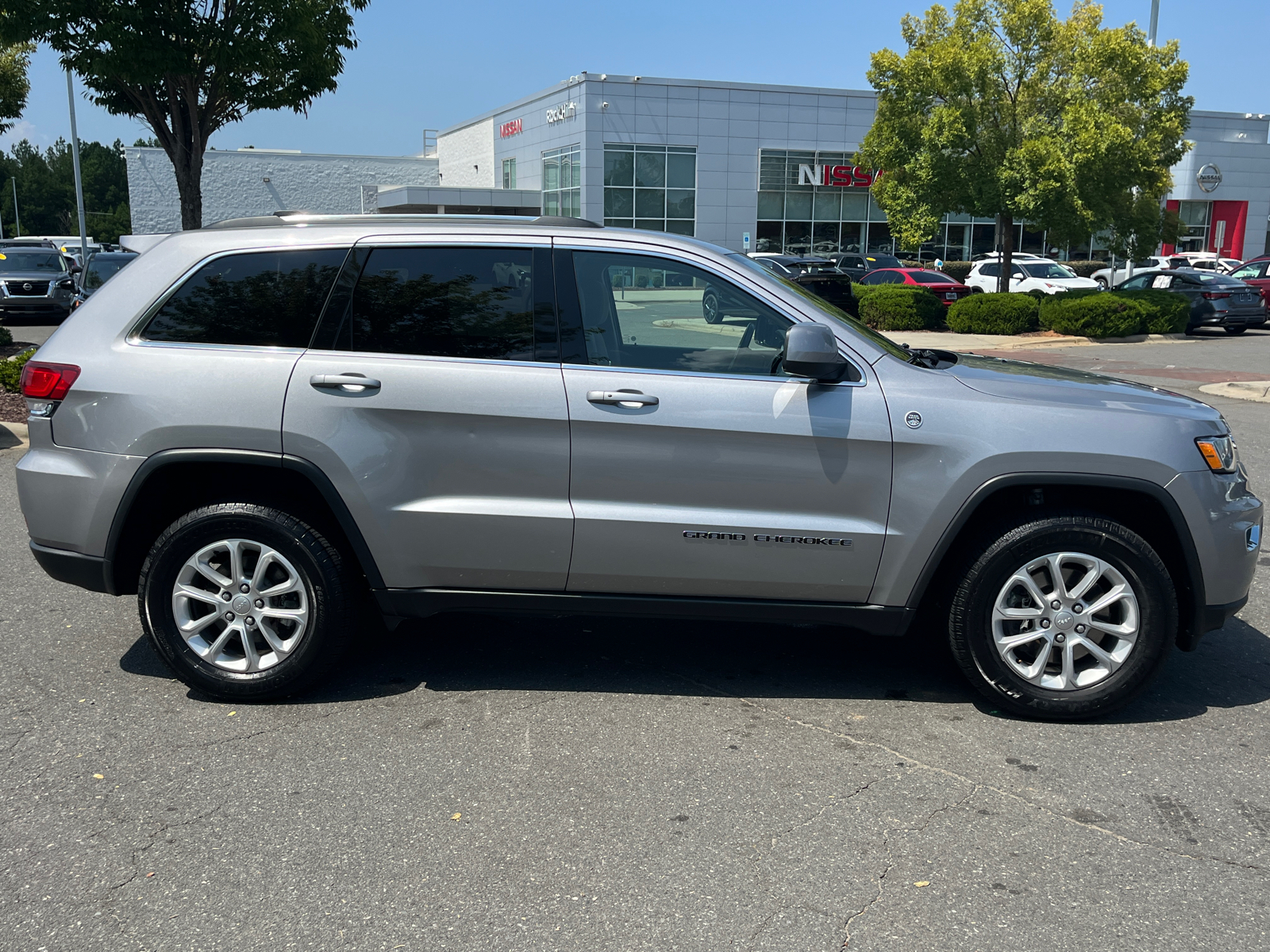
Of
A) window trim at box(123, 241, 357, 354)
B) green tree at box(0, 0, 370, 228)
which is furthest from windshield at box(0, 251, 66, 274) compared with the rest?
window trim at box(123, 241, 357, 354)

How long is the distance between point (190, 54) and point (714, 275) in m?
9.93

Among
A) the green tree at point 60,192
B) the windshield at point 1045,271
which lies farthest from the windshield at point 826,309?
the green tree at point 60,192

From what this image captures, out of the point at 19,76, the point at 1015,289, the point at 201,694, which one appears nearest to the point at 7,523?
the point at 201,694

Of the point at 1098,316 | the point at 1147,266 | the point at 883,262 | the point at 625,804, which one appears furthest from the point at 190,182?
the point at 1147,266

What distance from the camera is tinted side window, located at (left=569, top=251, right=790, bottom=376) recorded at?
4.17 metres

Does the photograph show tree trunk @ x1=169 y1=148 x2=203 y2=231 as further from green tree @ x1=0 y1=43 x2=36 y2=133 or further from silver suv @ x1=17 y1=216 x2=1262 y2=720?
green tree @ x1=0 y1=43 x2=36 y2=133

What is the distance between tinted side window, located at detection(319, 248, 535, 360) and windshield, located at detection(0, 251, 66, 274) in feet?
79.4

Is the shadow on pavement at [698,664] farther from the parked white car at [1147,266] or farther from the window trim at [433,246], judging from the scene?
the parked white car at [1147,266]

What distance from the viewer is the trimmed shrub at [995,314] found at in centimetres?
2370

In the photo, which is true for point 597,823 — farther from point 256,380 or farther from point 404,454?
point 256,380

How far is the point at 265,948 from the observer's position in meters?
2.78

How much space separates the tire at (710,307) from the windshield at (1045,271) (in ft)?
95.2

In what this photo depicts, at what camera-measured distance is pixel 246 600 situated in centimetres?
427

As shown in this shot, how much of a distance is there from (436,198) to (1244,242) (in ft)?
136
